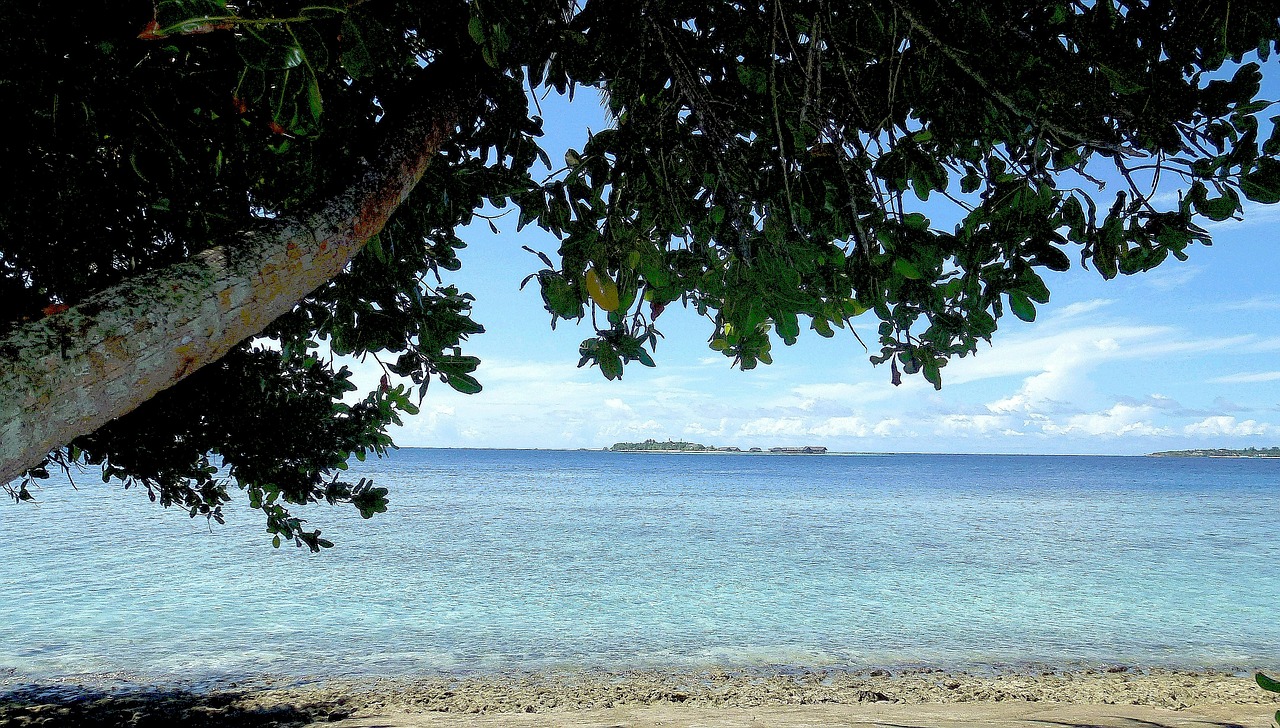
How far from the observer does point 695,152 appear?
3205 mm

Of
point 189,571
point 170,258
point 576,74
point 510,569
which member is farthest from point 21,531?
point 576,74

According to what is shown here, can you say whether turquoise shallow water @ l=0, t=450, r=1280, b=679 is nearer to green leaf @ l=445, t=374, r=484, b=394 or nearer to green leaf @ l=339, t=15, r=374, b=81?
green leaf @ l=445, t=374, r=484, b=394

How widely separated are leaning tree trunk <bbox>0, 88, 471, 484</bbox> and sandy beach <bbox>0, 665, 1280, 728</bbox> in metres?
5.95

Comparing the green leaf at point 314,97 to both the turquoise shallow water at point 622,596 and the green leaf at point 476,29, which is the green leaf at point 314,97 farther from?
the turquoise shallow water at point 622,596

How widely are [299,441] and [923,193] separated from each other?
4350mm

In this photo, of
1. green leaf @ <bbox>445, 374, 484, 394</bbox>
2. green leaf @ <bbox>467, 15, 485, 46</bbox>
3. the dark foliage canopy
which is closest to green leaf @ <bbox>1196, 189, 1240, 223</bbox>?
the dark foliage canopy

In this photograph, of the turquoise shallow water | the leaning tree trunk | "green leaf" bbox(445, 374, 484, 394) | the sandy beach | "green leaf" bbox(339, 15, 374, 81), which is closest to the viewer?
the leaning tree trunk

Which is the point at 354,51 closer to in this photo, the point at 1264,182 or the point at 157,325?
the point at 157,325

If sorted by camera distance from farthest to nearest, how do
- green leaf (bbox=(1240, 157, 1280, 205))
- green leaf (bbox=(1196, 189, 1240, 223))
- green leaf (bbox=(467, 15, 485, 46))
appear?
1. green leaf (bbox=(1196, 189, 1240, 223))
2. green leaf (bbox=(1240, 157, 1280, 205))
3. green leaf (bbox=(467, 15, 485, 46))

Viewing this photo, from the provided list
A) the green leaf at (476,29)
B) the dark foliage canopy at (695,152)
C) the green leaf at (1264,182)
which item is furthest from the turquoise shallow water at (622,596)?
the green leaf at (476,29)

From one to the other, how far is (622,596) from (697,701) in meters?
6.87

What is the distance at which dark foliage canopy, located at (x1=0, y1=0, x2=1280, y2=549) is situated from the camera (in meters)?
2.30

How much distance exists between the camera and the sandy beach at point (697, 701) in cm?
688

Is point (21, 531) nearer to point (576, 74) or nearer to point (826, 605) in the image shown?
point (826, 605)
